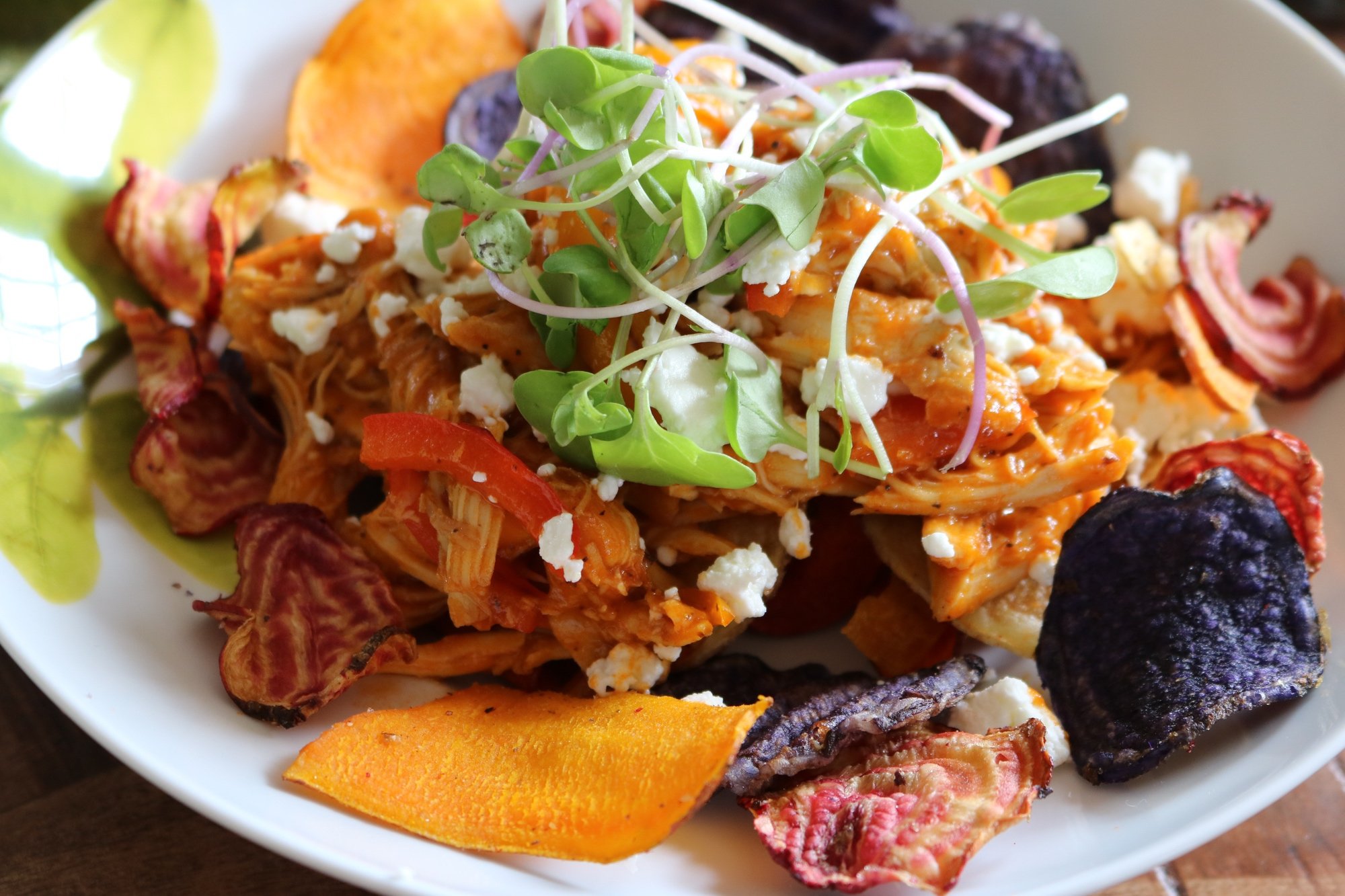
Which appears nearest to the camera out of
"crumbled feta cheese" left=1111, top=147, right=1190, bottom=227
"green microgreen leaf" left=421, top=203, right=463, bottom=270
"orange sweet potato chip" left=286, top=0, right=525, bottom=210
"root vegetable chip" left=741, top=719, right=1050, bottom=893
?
"root vegetable chip" left=741, top=719, right=1050, bottom=893

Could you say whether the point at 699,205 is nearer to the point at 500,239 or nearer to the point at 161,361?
the point at 500,239

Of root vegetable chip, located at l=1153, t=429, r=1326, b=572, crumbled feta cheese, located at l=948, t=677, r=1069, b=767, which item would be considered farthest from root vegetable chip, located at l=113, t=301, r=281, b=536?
root vegetable chip, located at l=1153, t=429, r=1326, b=572

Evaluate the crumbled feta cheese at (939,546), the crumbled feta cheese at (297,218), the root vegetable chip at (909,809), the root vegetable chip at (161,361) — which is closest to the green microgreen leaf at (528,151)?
the crumbled feta cheese at (297,218)

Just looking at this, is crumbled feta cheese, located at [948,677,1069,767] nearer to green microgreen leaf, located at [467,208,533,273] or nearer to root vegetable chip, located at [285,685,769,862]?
root vegetable chip, located at [285,685,769,862]

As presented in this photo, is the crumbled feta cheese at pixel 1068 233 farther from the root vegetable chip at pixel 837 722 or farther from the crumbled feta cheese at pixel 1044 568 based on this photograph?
the root vegetable chip at pixel 837 722

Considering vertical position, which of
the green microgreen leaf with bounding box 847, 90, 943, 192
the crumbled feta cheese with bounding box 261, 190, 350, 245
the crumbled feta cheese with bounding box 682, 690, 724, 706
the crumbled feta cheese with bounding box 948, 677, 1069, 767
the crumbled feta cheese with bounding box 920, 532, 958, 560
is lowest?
the crumbled feta cheese with bounding box 682, 690, 724, 706

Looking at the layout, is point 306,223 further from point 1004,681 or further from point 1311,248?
point 1311,248
